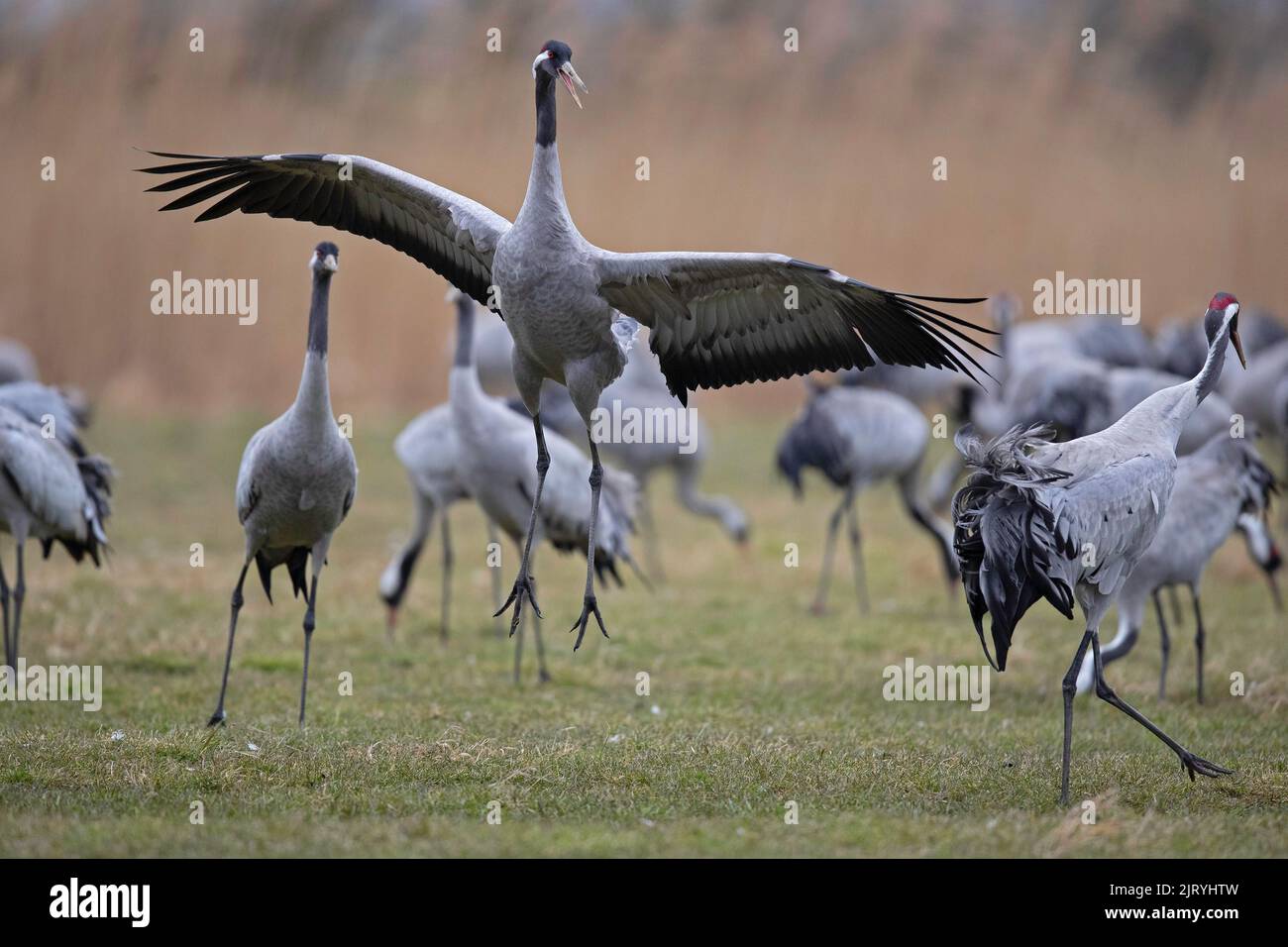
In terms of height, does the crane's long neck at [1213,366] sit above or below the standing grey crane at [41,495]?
above

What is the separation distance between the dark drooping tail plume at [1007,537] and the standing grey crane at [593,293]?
0.38 m

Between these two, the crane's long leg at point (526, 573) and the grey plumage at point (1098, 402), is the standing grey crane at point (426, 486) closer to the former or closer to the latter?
the crane's long leg at point (526, 573)

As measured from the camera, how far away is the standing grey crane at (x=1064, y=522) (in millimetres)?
5320

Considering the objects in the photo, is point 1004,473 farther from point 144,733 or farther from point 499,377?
point 499,377

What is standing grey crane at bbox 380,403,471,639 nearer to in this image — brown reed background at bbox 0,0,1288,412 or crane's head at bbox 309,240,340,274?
crane's head at bbox 309,240,340,274

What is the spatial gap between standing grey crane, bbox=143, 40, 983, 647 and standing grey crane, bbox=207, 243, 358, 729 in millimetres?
430

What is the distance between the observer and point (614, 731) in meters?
6.32

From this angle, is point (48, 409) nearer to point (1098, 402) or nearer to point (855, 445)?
point (855, 445)

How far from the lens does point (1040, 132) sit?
22766mm

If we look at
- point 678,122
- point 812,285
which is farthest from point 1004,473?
point 678,122

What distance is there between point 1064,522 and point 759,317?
149 centimetres

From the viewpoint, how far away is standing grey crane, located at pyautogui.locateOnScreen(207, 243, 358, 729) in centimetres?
630

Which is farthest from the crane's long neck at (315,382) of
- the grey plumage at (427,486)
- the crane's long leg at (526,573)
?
the grey plumage at (427,486)

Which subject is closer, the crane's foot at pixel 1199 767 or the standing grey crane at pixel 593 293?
the crane's foot at pixel 1199 767
